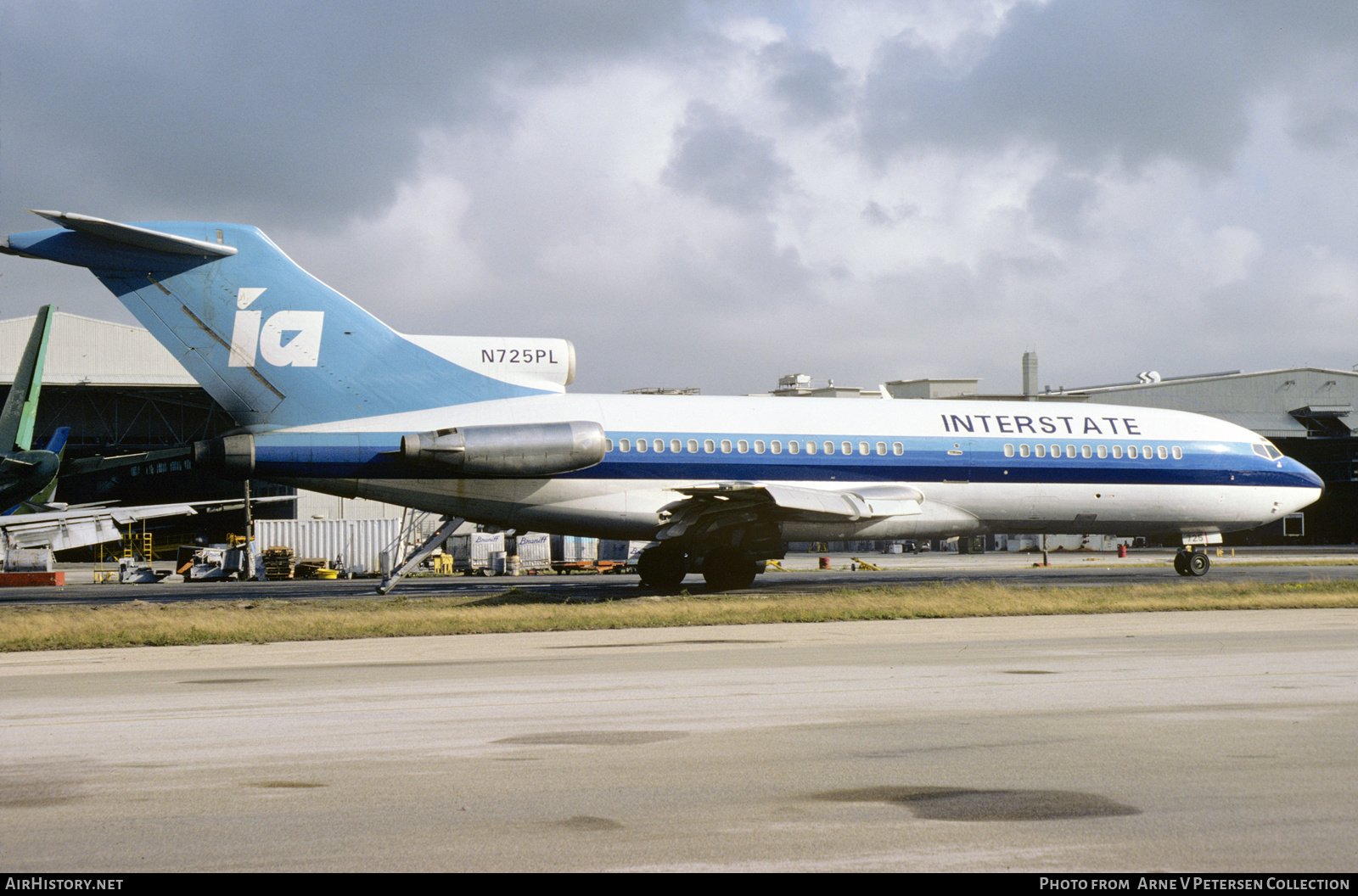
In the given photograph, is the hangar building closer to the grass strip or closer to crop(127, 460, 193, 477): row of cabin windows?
crop(127, 460, 193, 477): row of cabin windows

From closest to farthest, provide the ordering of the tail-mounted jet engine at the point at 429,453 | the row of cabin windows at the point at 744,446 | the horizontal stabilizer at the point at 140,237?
1. the horizontal stabilizer at the point at 140,237
2. the tail-mounted jet engine at the point at 429,453
3. the row of cabin windows at the point at 744,446

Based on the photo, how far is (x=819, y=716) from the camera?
331 inches

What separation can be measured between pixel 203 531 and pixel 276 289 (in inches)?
2265

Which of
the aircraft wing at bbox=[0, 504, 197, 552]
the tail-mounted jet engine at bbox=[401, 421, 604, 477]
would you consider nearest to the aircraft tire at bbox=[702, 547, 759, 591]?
the tail-mounted jet engine at bbox=[401, 421, 604, 477]

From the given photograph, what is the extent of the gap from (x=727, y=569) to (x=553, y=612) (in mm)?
6354

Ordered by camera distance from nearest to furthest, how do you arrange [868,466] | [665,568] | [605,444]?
[605,444] → [868,466] → [665,568]

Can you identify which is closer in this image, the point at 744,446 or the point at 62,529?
the point at 744,446

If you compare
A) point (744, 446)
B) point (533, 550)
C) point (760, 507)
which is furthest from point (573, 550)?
point (760, 507)

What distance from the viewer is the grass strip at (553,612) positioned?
51.0 ft

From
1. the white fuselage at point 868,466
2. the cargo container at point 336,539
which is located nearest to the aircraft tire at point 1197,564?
the white fuselage at point 868,466

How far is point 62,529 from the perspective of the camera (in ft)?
124

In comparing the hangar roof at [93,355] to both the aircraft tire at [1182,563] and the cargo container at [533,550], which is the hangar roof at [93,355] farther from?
the aircraft tire at [1182,563]

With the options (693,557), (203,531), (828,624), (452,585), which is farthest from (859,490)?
(203,531)

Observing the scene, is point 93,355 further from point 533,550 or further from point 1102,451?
point 1102,451
